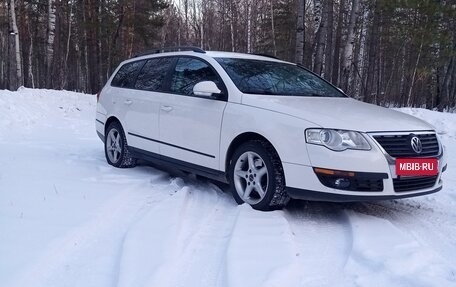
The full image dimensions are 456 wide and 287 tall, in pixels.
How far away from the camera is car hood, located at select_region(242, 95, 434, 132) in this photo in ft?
12.4

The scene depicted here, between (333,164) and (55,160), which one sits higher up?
(333,164)

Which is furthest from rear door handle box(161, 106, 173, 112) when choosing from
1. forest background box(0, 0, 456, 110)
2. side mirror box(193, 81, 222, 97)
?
forest background box(0, 0, 456, 110)

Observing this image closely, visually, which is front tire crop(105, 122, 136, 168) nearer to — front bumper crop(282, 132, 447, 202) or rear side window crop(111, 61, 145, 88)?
rear side window crop(111, 61, 145, 88)

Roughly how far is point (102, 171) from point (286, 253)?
3543mm

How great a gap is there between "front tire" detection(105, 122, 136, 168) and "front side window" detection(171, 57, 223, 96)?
1.42 m

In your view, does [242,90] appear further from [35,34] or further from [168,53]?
[35,34]

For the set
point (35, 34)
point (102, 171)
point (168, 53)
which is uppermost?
point (35, 34)

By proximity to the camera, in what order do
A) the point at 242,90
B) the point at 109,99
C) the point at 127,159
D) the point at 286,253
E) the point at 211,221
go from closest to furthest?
the point at 286,253 → the point at 211,221 → the point at 242,90 → the point at 127,159 → the point at 109,99

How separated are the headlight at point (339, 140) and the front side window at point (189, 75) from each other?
1.51 metres

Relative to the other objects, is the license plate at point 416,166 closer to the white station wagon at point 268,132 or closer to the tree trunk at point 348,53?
the white station wagon at point 268,132

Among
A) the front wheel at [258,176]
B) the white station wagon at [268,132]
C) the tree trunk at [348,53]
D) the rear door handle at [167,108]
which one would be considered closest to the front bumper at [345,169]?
the white station wagon at [268,132]

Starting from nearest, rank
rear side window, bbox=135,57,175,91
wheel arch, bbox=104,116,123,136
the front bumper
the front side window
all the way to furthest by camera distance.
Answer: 1. the front bumper
2. the front side window
3. rear side window, bbox=135,57,175,91
4. wheel arch, bbox=104,116,123,136

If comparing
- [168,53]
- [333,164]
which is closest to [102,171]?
[168,53]

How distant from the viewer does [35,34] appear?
3372 cm
